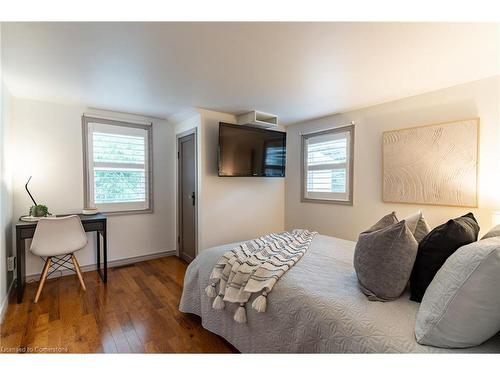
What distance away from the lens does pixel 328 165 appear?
3.54 metres

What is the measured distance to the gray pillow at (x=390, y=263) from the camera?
4.05ft

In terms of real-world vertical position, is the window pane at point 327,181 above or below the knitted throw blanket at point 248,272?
above

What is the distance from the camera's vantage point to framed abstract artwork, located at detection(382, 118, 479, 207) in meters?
2.29

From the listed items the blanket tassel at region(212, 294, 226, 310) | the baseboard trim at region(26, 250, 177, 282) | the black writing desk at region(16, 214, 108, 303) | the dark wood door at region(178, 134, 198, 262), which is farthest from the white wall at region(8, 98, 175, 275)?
the blanket tassel at region(212, 294, 226, 310)

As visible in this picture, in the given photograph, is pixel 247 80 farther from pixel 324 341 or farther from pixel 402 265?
pixel 324 341

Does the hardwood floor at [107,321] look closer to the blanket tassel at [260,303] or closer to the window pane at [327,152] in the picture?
the blanket tassel at [260,303]

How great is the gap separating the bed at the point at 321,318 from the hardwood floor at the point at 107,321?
0.88ft

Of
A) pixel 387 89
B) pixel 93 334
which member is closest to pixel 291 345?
pixel 93 334

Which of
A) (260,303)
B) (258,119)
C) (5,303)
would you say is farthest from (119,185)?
(260,303)

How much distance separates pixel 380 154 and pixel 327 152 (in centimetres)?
77

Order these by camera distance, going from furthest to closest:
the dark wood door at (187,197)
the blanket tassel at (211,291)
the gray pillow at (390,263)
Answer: the dark wood door at (187,197) < the blanket tassel at (211,291) < the gray pillow at (390,263)

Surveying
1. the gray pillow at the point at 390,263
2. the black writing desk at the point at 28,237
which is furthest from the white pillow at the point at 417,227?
the black writing desk at the point at 28,237

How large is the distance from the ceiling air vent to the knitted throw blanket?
6.19ft
